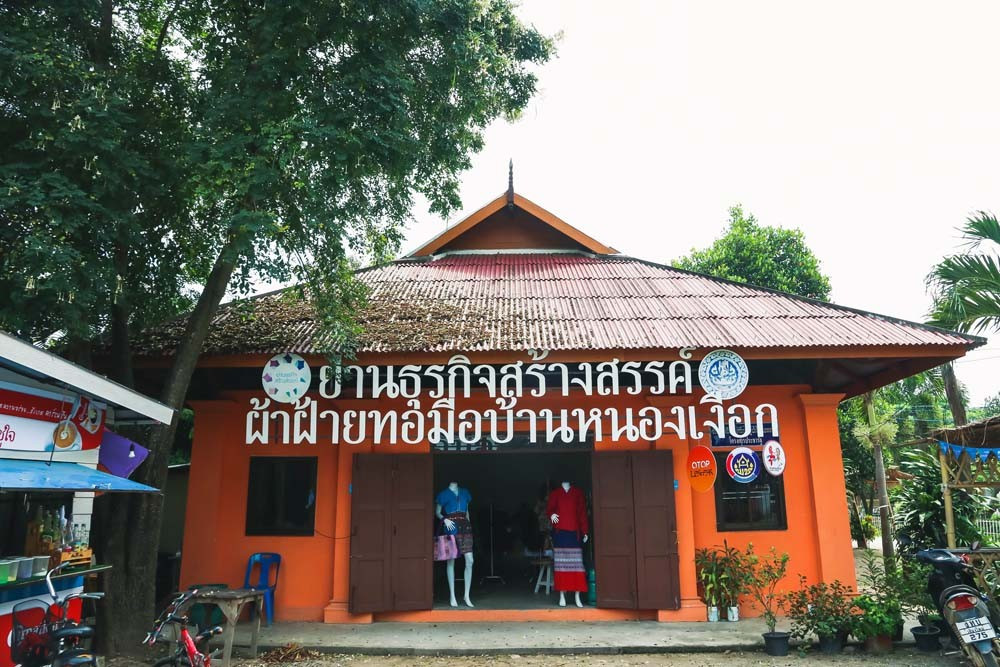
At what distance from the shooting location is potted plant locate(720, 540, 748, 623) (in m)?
8.55

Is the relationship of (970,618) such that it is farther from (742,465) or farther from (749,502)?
(749,502)

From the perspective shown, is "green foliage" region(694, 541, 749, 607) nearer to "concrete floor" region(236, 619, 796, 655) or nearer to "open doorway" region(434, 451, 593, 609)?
Answer: "concrete floor" region(236, 619, 796, 655)

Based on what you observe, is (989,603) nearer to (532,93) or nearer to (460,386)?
(460,386)

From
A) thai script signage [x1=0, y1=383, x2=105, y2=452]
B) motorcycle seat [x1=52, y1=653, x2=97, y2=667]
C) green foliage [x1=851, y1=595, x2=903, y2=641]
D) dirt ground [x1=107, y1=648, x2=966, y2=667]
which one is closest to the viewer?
motorcycle seat [x1=52, y1=653, x2=97, y2=667]

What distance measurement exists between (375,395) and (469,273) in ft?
14.0

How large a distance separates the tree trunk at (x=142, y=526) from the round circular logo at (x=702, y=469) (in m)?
5.86

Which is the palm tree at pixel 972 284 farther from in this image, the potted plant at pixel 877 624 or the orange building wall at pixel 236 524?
the orange building wall at pixel 236 524

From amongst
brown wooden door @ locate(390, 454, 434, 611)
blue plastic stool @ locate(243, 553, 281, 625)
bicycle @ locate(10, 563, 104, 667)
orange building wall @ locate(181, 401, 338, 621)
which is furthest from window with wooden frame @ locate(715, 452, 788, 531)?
bicycle @ locate(10, 563, 104, 667)

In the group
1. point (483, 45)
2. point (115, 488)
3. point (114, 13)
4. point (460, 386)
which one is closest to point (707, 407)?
point (460, 386)

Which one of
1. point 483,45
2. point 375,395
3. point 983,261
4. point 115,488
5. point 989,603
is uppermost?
point 483,45

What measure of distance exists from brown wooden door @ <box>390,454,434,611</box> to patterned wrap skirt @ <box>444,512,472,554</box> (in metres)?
0.59

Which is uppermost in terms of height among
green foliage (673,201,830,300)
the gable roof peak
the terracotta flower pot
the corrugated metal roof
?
green foliage (673,201,830,300)

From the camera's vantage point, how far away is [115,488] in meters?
5.61

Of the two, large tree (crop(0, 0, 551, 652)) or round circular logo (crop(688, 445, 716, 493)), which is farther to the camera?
round circular logo (crop(688, 445, 716, 493))
